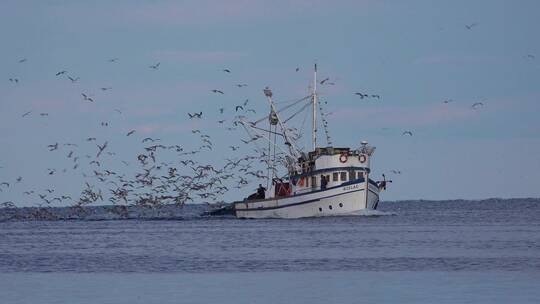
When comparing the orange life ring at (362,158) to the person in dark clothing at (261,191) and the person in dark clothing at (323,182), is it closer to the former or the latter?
the person in dark clothing at (323,182)

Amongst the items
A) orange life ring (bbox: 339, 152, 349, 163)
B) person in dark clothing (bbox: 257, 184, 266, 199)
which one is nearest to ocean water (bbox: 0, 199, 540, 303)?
orange life ring (bbox: 339, 152, 349, 163)

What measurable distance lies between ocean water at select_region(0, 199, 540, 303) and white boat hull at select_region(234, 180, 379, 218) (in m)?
16.1

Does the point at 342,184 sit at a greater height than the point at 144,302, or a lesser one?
greater

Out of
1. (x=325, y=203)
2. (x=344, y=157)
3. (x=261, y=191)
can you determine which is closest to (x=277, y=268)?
(x=344, y=157)

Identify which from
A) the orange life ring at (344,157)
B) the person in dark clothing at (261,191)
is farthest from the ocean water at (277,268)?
the person in dark clothing at (261,191)

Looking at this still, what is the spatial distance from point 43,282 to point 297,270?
1046 cm

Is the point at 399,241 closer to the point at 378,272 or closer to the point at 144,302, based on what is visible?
the point at 378,272

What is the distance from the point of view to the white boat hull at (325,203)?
101 m

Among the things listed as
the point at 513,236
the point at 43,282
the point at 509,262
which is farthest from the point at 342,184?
the point at 43,282

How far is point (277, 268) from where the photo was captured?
51.0m

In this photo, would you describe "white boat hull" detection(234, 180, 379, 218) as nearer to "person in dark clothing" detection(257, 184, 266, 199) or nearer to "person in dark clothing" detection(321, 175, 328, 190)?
"person in dark clothing" detection(321, 175, 328, 190)

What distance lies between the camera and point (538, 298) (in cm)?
3691

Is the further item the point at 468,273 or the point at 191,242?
the point at 191,242

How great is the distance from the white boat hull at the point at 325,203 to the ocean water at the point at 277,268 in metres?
16.1
